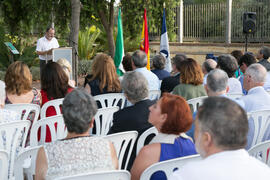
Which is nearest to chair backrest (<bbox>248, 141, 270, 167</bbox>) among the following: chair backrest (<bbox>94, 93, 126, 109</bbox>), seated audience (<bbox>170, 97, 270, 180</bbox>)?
seated audience (<bbox>170, 97, 270, 180</bbox>)

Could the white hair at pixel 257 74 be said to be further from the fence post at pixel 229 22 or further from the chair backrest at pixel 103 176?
the fence post at pixel 229 22

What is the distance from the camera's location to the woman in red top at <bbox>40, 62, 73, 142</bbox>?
14.2 ft

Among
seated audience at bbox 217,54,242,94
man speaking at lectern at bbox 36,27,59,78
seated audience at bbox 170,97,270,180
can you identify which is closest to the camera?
seated audience at bbox 170,97,270,180

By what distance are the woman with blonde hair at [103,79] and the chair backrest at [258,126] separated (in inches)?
76.9

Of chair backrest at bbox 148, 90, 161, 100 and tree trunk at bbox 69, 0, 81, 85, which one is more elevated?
tree trunk at bbox 69, 0, 81, 85

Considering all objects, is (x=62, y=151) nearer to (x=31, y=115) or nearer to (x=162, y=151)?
(x=162, y=151)

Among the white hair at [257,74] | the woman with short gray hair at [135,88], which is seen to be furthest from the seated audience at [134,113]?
the white hair at [257,74]

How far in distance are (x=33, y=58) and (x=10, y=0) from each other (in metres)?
2.84

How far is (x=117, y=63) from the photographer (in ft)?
27.0

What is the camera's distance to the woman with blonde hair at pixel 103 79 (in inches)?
195

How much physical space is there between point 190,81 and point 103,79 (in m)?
1.13

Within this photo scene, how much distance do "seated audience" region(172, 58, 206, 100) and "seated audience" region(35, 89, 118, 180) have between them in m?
2.31

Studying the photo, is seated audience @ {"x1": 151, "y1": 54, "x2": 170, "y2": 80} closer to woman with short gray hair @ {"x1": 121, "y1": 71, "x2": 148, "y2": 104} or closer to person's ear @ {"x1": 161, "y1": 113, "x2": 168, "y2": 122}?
woman with short gray hair @ {"x1": 121, "y1": 71, "x2": 148, "y2": 104}

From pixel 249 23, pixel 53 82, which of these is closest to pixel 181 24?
pixel 249 23
